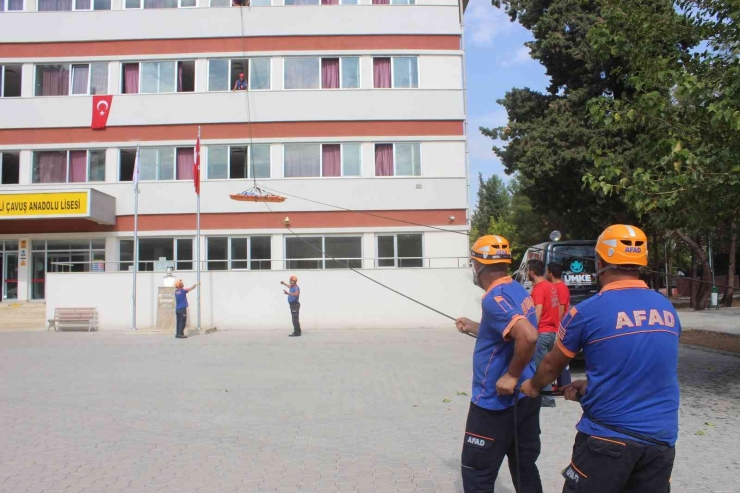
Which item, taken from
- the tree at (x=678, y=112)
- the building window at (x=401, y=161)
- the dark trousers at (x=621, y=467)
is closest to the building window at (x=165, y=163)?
the building window at (x=401, y=161)

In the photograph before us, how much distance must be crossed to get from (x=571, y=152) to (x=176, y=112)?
15352 millimetres

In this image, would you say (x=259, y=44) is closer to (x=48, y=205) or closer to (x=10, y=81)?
(x=48, y=205)

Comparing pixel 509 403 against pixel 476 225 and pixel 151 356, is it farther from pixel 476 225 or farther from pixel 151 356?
pixel 476 225

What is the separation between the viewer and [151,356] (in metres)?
13.5

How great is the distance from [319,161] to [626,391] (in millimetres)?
22491

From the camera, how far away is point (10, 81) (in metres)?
25.8

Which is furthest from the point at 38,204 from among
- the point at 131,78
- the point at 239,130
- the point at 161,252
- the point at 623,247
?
the point at 623,247

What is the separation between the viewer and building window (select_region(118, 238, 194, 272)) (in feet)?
81.3

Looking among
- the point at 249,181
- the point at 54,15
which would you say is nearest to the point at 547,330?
the point at 249,181

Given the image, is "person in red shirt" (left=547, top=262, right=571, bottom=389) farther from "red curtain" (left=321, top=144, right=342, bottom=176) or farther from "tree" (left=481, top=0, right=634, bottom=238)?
"red curtain" (left=321, top=144, right=342, bottom=176)

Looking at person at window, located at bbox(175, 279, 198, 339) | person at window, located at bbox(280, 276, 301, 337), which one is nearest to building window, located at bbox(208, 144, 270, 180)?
person at window, located at bbox(280, 276, 301, 337)

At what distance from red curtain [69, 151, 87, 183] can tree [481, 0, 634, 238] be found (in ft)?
56.2

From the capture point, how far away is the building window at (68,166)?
83.3ft

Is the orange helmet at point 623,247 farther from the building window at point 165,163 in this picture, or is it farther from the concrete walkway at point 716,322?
the building window at point 165,163
